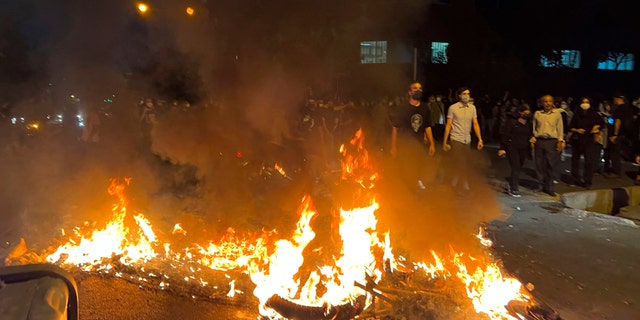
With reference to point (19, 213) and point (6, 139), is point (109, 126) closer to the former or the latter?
point (6, 139)

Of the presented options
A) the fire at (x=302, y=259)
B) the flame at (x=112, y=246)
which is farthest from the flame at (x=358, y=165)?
the flame at (x=112, y=246)

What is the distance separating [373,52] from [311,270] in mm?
3874

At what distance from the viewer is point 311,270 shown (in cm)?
387

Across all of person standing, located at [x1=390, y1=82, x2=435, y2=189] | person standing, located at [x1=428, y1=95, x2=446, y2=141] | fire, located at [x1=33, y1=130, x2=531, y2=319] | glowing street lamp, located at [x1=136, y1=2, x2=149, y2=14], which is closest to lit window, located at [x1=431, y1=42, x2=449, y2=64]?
person standing, located at [x1=428, y1=95, x2=446, y2=141]

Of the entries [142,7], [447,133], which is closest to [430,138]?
[447,133]

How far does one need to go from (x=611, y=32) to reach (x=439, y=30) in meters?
12.3

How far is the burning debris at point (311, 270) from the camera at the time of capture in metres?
3.50

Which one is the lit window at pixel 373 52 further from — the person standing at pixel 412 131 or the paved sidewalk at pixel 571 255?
the paved sidewalk at pixel 571 255

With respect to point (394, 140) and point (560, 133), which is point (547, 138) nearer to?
point (560, 133)

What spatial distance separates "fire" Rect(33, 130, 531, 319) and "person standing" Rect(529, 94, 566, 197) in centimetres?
346

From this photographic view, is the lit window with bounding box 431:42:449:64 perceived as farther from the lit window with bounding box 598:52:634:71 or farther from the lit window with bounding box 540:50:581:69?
the lit window with bounding box 598:52:634:71

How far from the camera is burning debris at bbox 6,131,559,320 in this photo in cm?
350

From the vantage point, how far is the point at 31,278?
198 cm

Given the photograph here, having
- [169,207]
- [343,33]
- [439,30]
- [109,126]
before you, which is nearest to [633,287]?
[343,33]
